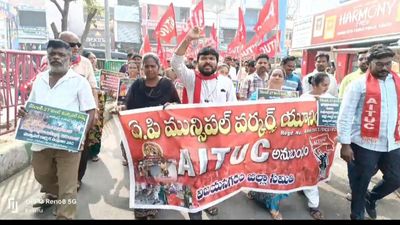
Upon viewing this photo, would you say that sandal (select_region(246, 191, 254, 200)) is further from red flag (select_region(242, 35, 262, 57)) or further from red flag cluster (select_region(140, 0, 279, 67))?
red flag (select_region(242, 35, 262, 57))

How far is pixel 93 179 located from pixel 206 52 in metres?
2.29

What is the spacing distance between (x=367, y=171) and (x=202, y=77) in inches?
71.1

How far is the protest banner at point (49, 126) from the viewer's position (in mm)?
2785

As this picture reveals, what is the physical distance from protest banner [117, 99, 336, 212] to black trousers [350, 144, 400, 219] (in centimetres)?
61

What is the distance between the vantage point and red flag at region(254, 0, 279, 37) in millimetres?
7914

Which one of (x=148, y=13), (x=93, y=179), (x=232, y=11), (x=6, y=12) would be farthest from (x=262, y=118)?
(x=232, y=11)

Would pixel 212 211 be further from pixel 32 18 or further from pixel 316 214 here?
pixel 32 18

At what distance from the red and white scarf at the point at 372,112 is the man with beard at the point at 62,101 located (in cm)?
251

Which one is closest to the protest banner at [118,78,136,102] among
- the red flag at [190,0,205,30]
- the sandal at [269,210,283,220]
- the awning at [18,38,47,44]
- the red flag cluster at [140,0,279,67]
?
the red flag cluster at [140,0,279,67]

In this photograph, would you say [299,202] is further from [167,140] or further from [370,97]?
[167,140]

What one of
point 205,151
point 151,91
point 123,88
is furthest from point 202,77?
point 123,88

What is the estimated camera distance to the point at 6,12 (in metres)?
30.4

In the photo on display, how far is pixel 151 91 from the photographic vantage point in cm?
340

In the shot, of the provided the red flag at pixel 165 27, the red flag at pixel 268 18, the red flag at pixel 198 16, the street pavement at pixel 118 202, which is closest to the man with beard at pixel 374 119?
the street pavement at pixel 118 202
